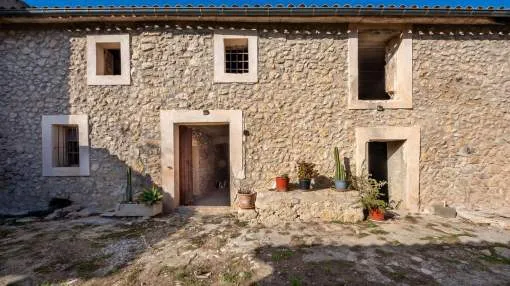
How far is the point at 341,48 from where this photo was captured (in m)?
5.76

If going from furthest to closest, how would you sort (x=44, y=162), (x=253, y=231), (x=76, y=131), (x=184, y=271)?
(x=76, y=131) < (x=44, y=162) < (x=253, y=231) < (x=184, y=271)

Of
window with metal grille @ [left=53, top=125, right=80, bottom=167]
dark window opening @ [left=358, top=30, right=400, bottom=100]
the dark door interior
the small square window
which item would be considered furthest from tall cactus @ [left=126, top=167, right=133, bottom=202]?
dark window opening @ [left=358, top=30, right=400, bottom=100]

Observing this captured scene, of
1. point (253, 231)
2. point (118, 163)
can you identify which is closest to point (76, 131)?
point (118, 163)

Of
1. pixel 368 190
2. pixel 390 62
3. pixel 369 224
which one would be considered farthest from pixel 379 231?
pixel 390 62

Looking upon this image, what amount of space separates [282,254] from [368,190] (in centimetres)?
283

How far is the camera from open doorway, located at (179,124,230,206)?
20.9 feet

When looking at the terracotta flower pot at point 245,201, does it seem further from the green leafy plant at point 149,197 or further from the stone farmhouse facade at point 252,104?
the green leafy plant at point 149,197

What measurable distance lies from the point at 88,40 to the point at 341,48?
21.4ft

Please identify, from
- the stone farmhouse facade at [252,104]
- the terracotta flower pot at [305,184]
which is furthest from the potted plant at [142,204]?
the terracotta flower pot at [305,184]

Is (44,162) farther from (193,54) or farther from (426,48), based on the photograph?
(426,48)

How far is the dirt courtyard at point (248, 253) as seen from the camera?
9.64 ft

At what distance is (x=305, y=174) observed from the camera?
5.33 metres

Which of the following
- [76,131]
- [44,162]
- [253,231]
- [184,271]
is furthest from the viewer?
[76,131]

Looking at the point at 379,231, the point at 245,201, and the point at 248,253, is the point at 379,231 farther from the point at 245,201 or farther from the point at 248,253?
the point at 245,201
